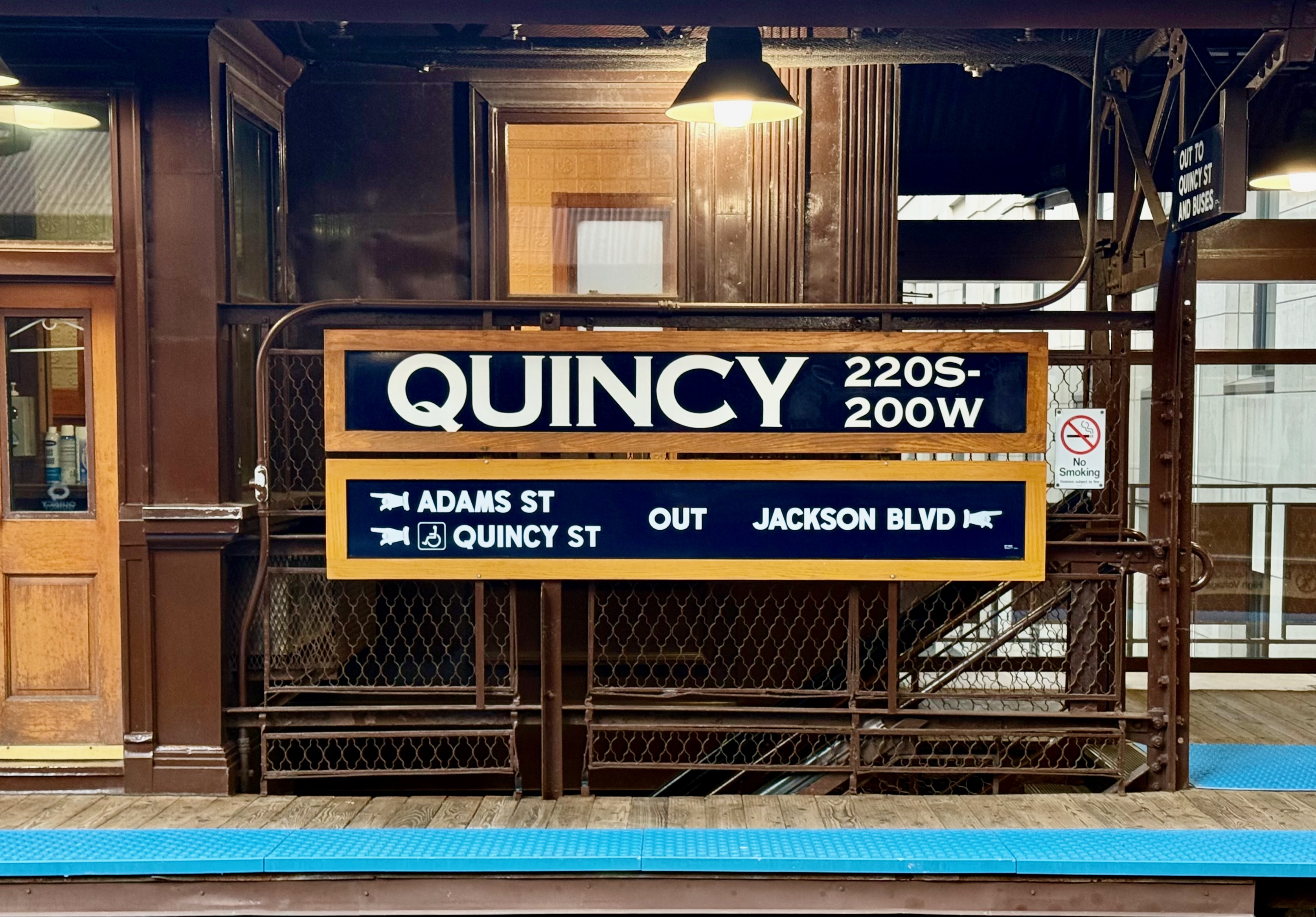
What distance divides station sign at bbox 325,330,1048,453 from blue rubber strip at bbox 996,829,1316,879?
1.61 metres

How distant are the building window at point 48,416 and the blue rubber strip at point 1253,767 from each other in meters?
5.25

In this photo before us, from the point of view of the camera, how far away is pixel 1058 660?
5238mm

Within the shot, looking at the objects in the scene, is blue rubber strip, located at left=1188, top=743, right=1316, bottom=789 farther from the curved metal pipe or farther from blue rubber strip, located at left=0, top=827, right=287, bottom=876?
the curved metal pipe

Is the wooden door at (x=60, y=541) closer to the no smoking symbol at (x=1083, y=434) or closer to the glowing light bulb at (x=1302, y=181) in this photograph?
the no smoking symbol at (x=1083, y=434)

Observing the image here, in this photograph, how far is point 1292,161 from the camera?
6145 millimetres

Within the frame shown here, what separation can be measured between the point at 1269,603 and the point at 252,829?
6558mm

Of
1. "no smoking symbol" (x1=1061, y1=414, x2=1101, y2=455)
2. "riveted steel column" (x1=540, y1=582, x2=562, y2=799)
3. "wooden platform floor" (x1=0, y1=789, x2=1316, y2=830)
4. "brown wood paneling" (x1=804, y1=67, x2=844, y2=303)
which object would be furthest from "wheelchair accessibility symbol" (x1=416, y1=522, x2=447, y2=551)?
"no smoking symbol" (x1=1061, y1=414, x2=1101, y2=455)

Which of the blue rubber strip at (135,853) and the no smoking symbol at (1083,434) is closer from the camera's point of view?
the blue rubber strip at (135,853)

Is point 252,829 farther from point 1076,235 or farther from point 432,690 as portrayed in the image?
point 1076,235

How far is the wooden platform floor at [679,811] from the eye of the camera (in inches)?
171

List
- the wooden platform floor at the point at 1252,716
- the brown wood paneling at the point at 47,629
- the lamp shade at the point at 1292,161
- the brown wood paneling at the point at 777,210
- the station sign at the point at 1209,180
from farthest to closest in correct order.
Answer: the lamp shade at the point at 1292,161 < the brown wood paneling at the point at 777,210 < the wooden platform floor at the point at 1252,716 < the brown wood paneling at the point at 47,629 < the station sign at the point at 1209,180

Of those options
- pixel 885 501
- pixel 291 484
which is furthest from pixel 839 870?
pixel 291 484

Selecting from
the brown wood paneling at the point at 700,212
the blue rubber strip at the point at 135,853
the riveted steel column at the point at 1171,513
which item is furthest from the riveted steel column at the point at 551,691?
the riveted steel column at the point at 1171,513

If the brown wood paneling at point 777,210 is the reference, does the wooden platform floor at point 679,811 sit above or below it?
below
